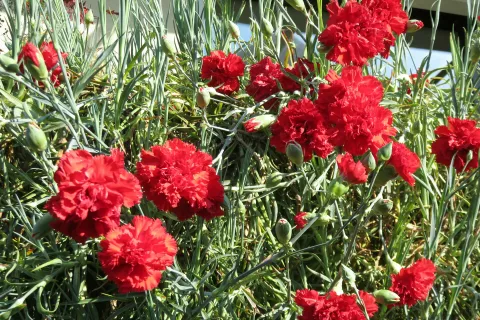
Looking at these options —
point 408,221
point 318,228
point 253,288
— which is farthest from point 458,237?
point 253,288

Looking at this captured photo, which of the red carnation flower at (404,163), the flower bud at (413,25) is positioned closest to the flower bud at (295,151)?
the red carnation flower at (404,163)

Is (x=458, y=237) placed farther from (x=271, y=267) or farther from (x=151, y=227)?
(x=151, y=227)

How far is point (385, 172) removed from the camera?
2.51 ft

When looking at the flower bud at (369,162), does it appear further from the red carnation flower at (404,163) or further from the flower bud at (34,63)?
the flower bud at (34,63)

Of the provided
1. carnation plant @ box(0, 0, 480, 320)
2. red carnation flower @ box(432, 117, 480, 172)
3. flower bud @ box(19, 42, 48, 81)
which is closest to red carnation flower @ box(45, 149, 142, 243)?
carnation plant @ box(0, 0, 480, 320)

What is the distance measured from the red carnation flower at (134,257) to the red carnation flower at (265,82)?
0.37m

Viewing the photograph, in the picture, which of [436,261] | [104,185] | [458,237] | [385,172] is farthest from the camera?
[458,237]

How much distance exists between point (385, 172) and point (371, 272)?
0.21 m

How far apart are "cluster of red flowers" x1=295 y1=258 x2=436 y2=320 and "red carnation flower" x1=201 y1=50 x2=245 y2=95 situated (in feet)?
1.36

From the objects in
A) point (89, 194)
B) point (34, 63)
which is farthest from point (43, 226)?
point (34, 63)

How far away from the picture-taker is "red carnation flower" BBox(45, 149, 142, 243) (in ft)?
2.10

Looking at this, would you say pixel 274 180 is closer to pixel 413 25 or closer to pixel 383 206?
pixel 383 206

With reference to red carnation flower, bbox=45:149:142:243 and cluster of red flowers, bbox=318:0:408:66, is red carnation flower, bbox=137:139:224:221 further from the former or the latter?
cluster of red flowers, bbox=318:0:408:66

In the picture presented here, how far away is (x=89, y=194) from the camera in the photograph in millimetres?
652
